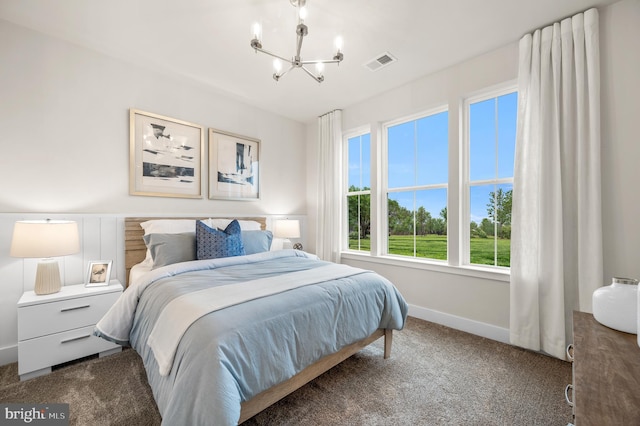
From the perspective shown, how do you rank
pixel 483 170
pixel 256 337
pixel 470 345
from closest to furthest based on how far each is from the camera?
pixel 256 337
pixel 470 345
pixel 483 170

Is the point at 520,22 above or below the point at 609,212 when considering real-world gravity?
above

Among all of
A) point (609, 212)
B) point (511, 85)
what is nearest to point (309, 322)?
point (609, 212)

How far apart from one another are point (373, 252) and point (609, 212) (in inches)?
86.7

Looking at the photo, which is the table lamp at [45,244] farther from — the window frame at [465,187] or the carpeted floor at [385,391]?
the window frame at [465,187]

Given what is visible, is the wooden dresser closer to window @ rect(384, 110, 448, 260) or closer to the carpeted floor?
the carpeted floor

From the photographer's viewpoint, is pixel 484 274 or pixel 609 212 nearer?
pixel 609 212

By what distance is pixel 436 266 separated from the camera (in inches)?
115

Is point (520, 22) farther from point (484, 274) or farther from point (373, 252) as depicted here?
point (373, 252)

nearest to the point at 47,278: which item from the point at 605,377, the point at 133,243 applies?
the point at 133,243

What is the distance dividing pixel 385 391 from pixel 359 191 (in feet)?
8.49

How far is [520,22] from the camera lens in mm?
2184

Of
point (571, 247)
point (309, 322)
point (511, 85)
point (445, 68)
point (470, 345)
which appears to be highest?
point (445, 68)

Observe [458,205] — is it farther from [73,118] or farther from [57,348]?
[73,118]

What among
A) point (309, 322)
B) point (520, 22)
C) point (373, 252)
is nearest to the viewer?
point (309, 322)
